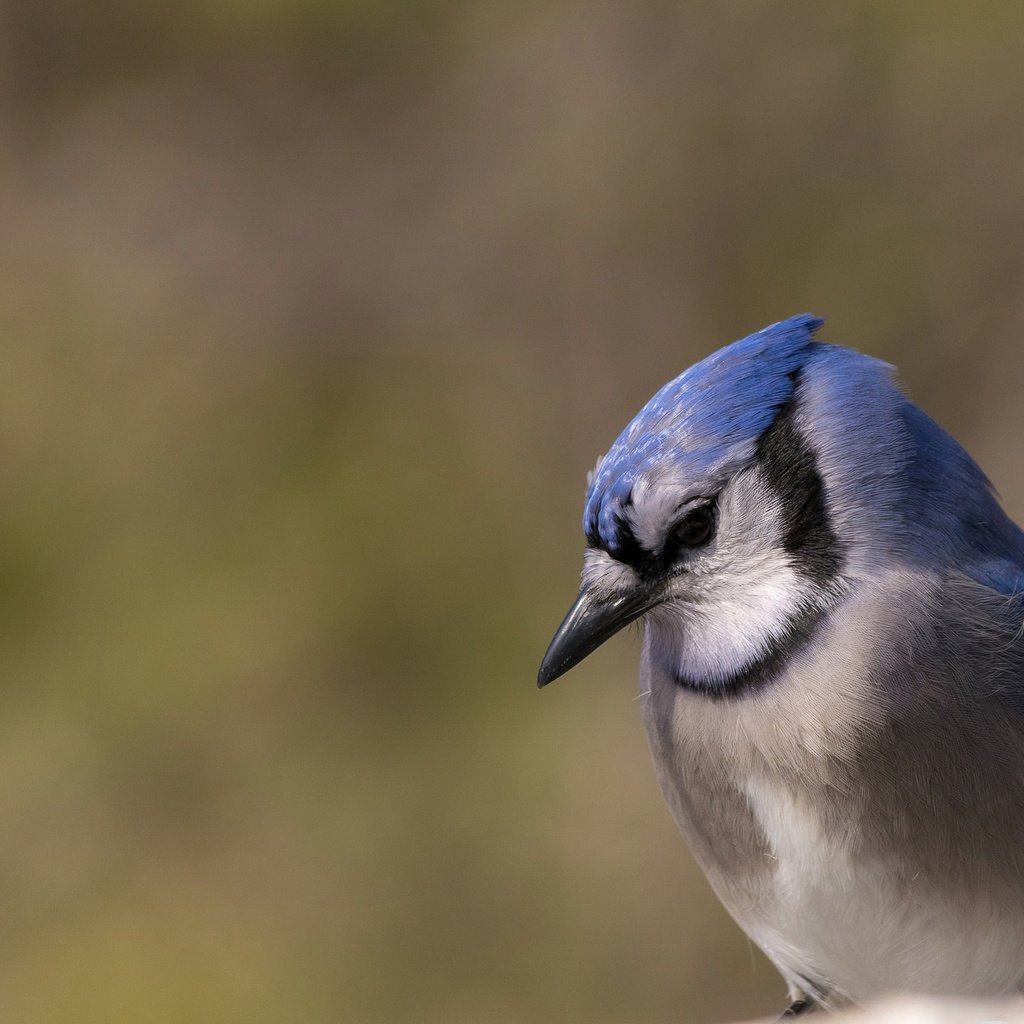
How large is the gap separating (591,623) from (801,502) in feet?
0.95

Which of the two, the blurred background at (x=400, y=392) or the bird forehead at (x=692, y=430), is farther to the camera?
the blurred background at (x=400, y=392)

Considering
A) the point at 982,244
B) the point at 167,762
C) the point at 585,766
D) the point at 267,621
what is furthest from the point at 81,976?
the point at 982,244

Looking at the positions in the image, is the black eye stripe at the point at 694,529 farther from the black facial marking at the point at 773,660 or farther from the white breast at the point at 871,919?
the white breast at the point at 871,919

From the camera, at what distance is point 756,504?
1.75 meters

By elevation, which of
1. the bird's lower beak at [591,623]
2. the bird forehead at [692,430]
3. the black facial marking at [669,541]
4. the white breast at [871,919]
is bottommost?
the white breast at [871,919]

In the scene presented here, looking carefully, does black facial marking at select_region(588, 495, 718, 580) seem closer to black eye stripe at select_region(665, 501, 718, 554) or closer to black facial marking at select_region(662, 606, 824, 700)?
black eye stripe at select_region(665, 501, 718, 554)

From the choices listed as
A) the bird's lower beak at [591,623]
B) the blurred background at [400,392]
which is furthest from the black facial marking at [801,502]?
the blurred background at [400,392]

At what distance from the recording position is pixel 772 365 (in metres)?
1.79

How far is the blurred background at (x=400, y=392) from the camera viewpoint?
144 inches

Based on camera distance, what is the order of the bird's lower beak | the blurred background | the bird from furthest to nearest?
the blurred background → the bird's lower beak → the bird

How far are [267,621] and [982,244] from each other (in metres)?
2.03

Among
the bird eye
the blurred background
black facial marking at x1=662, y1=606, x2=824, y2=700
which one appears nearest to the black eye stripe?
the bird eye

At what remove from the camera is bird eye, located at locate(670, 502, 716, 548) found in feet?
5.74

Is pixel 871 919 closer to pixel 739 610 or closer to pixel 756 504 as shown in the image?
pixel 739 610
